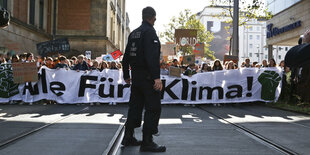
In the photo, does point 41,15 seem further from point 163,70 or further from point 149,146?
point 149,146

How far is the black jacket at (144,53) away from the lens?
15.1ft

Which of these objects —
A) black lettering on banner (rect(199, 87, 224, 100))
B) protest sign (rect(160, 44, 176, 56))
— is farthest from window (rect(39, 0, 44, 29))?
black lettering on banner (rect(199, 87, 224, 100))

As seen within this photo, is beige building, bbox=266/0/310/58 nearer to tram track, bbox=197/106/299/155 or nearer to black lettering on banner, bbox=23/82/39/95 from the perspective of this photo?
black lettering on banner, bbox=23/82/39/95

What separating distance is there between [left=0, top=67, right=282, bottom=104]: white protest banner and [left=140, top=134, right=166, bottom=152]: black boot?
27.1 ft

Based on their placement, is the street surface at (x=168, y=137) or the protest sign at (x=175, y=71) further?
the protest sign at (x=175, y=71)

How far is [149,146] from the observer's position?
469 centimetres

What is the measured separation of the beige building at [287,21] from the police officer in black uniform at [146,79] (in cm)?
2630

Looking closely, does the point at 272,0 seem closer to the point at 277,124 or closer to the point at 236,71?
the point at 236,71

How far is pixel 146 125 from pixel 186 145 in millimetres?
713

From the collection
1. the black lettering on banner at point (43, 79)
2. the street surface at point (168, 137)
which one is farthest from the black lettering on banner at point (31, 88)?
the street surface at point (168, 137)

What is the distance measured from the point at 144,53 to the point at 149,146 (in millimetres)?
1200

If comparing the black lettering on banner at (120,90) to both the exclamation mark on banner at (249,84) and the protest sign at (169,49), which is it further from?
the protest sign at (169,49)

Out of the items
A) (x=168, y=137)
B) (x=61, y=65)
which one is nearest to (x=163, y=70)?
(x=61, y=65)

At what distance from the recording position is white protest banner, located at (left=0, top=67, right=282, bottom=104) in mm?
13164
